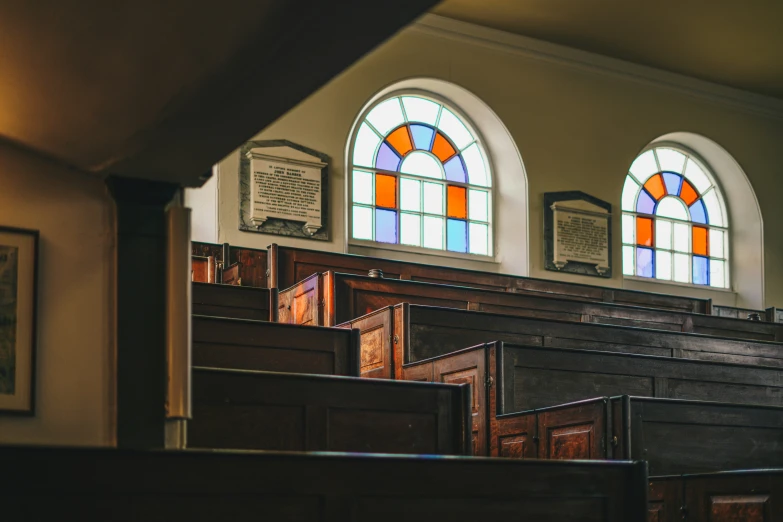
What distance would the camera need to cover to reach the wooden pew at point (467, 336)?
5.71 m

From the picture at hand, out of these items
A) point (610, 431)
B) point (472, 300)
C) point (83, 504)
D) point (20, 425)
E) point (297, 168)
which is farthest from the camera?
point (297, 168)

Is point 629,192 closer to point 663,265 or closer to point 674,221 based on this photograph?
point 674,221

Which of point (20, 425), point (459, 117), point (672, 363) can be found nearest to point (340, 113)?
point (459, 117)

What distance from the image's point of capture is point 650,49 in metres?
10.6

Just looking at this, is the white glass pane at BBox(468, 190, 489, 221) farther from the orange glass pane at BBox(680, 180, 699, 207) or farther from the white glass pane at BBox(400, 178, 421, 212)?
the orange glass pane at BBox(680, 180, 699, 207)

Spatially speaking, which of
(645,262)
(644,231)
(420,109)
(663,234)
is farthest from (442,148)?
(663,234)

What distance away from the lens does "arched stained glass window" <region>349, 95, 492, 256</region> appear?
952 centimetres

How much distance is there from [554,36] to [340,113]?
98.4 inches

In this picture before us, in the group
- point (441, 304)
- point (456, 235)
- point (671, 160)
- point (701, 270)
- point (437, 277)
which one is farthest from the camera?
point (701, 270)

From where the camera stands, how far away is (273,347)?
186 inches

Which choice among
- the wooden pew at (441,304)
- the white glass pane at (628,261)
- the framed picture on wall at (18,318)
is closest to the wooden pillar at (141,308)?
the framed picture on wall at (18,318)

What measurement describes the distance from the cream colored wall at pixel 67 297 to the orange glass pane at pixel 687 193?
917 centimetres

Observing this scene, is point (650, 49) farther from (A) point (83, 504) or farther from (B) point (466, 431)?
(A) point (83, 504)

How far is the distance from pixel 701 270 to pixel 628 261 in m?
1.19
